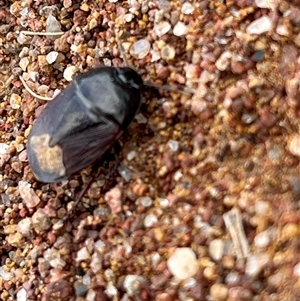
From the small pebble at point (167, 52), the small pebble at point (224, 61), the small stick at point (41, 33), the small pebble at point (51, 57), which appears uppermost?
the small pebble at point (224, 61)

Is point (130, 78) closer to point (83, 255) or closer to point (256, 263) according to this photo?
point (83, 255)

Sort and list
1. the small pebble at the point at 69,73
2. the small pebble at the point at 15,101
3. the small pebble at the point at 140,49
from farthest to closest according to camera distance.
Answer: the small pebble at the point at 15,101, the small pebble at the point at 69,73, the small pebble at the point at 140,49

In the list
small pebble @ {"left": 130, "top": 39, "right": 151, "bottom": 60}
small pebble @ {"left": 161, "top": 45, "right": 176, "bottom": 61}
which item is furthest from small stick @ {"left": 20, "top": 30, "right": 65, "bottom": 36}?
small pebble @ {"left": 161, "top": 45, "right": 176, "bottom": 61}

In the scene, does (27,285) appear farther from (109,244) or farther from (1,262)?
(109,244)

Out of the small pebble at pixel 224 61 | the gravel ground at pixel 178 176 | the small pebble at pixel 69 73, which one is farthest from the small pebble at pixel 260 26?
the small pebble at pixel 69 73

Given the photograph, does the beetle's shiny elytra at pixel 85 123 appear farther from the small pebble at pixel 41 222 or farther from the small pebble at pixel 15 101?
the small pebble at pixel 15 101

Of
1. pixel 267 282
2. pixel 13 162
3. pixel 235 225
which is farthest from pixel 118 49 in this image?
pixel 267 282

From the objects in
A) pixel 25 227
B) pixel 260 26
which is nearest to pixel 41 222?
pixel 25 227
